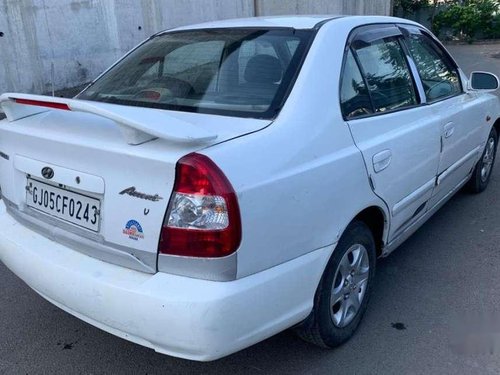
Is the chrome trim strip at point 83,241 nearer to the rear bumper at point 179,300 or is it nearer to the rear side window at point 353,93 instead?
the rear bumper at point 179,300

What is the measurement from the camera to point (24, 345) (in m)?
2.91

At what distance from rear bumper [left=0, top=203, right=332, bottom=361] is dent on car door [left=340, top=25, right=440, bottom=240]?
66cm

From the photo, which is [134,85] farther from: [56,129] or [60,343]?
[60,343]

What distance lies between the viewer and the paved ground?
2686 mm

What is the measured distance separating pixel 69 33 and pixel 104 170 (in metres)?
8.07

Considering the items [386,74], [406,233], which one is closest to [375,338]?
[406,233]

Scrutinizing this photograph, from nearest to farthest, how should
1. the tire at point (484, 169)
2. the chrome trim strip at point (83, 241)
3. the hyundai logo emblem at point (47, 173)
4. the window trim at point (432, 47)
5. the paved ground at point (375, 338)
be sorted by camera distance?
the chrome trim strip at point (83, 241) < the hyundai logo emblem at point (47, 173) < the paved ground at point (375, 338) < the window trim at point (432, 47) < the tire at point (484, 169)

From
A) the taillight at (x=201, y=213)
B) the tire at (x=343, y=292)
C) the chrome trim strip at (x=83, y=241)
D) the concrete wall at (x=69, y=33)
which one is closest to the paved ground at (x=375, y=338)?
the tire at (x=343, y=292)

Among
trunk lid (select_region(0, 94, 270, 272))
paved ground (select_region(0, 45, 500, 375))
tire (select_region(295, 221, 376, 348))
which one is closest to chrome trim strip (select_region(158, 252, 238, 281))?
trunk lid (select_region(0, 94, 270, 272))

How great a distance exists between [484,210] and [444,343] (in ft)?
7.24

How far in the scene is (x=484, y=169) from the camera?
507cm

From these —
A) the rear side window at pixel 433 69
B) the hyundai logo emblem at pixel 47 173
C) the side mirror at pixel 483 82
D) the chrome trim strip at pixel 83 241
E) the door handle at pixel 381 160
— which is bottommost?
the chrome trim strip at pixel 83 241

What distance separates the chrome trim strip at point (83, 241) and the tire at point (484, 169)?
12.0 feet

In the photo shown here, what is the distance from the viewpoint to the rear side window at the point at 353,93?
269 centimetres
